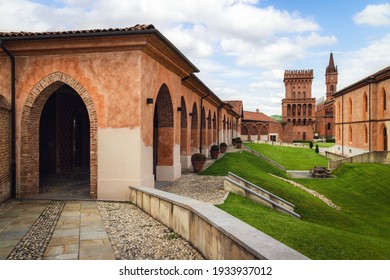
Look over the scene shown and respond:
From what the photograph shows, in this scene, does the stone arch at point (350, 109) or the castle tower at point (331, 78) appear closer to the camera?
the stone arch at point (350, 109)

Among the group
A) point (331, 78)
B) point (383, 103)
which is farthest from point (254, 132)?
point (331, 78)

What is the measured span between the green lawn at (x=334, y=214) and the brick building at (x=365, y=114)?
18.9 ft

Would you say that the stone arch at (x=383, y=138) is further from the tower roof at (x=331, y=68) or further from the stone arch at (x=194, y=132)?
the tower roof at (x=331, y=68)

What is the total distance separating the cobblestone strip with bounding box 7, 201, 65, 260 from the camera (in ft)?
16.9

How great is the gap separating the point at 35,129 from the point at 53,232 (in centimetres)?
489

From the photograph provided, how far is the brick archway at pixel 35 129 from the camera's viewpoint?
9422mm

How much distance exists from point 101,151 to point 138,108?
1641mm

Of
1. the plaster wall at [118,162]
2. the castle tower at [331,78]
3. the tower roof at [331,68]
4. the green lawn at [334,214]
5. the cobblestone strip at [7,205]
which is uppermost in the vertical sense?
the tower roof at [331,68]

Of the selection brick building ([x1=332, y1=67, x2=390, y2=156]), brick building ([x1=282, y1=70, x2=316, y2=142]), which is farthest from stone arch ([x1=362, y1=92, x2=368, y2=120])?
brick building ([x1=282, y1=70, x2=316, y2=142])

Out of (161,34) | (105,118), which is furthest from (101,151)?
(161,34)

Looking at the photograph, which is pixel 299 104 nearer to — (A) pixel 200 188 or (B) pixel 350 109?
(B) pixel 350 109

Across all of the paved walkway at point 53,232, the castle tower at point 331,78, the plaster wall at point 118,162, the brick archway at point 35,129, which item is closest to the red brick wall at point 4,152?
the brick archway at point 35,129

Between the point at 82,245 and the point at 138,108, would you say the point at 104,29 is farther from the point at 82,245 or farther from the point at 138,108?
the point at 82,245

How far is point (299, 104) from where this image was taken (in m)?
75.1
